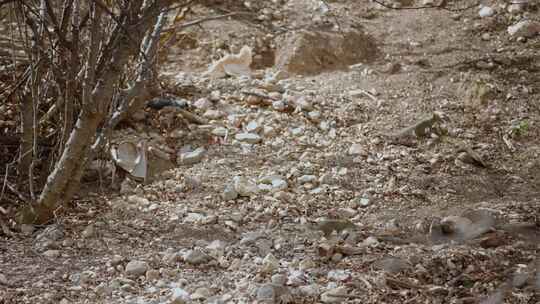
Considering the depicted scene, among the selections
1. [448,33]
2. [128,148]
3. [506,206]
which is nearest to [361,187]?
[506,206]

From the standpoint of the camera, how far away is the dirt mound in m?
3.87

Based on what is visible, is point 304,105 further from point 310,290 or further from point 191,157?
point 310,290

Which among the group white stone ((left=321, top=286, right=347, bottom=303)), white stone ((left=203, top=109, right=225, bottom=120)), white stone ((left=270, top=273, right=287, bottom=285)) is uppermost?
white stone ((left=203, top=109, right=225, bottom=120))

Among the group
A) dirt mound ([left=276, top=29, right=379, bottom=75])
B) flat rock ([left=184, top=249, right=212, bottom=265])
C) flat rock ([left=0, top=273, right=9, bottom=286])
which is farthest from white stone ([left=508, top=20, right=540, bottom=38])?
flat rock ([left=0, top=273, right=9, bottom=286])

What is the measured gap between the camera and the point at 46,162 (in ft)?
9.17

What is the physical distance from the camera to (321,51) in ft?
12.9

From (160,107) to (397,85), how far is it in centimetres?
114

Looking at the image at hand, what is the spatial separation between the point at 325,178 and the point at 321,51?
1231mm

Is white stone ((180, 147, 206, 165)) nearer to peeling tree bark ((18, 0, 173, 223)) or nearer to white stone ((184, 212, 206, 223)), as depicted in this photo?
white stone ((184, 212, 206, 223))

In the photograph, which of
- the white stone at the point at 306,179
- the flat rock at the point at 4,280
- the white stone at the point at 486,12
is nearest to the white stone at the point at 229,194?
the white stone at the point at 306,179

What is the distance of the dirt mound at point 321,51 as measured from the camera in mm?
→ 3873

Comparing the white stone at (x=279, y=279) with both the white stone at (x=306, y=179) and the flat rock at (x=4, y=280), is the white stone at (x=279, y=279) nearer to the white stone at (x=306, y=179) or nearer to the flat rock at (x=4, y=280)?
the white stone at (x=306, y=179)

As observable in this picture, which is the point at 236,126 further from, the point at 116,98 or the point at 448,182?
the point at 448,182

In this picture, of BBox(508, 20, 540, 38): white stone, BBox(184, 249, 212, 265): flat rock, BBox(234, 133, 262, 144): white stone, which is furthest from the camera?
BBox(508, 20, 540, 38): white stone
